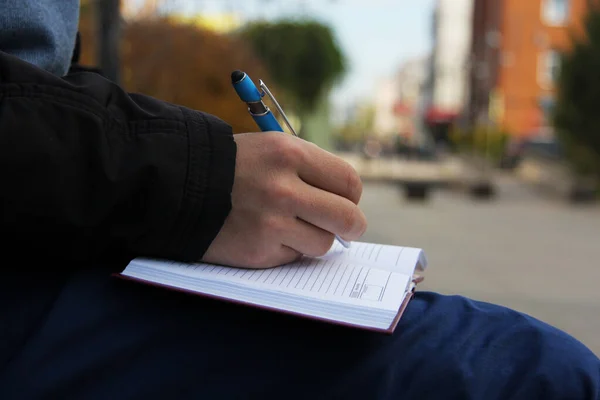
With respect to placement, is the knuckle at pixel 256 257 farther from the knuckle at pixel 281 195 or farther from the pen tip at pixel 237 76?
the pen tip at pixel 237 76

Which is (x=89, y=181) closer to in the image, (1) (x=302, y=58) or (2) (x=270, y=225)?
(2) (x=270, y=225)

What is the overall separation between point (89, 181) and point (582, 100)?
13.5m

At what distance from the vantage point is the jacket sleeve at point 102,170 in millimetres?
699

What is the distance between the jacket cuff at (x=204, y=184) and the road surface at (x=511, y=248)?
3168mm

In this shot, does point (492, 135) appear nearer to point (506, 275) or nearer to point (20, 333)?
point (506, 275)

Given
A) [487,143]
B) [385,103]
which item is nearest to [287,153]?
[487,143]

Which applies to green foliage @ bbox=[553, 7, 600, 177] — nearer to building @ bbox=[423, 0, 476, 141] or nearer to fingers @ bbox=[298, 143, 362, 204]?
fingers @ bbox=[298, 143, 362, 204]

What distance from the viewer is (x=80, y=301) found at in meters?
0.75

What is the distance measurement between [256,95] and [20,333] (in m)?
0.42

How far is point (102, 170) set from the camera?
71 cm

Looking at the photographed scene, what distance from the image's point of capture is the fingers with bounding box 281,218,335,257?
0.81 metres

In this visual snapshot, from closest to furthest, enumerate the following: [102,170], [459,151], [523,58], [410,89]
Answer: [102,170]
[459,151]
[523,58]
[410,89]

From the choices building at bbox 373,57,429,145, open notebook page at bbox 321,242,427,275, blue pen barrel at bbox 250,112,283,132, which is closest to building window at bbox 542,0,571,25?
building at bbox 373,57,429,145

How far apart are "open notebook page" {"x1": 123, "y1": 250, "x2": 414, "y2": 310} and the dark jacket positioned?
0.10 feet
